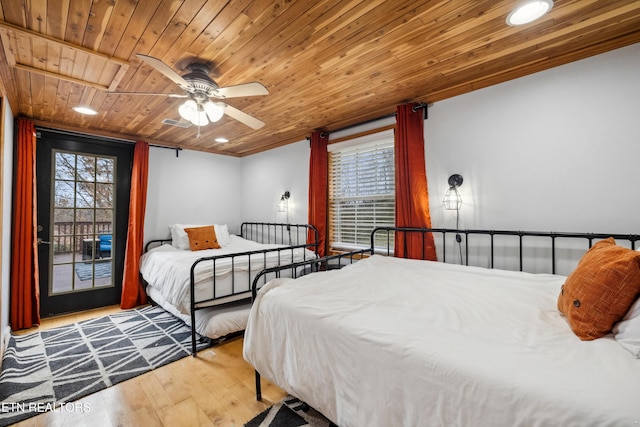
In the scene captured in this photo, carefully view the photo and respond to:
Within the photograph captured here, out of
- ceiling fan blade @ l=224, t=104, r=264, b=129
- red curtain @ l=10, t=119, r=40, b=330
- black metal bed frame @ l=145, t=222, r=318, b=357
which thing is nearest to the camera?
ceiling fan blade @ l=224, t=104, r=264, b=129

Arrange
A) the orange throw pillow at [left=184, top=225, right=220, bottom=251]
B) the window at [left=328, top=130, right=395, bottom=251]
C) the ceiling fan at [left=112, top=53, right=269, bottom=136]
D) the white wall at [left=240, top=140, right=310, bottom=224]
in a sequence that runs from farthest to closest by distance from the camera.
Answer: the white wall at [left=240, top=140, right=310, bottom=224], the orange throw pillow at [left=184, top=225, right=220, bottom=251], the window at [left=328, top=130, right=395, bottom=251], the ceiling fan at [left=112, top=53, right=269, bottom=136]

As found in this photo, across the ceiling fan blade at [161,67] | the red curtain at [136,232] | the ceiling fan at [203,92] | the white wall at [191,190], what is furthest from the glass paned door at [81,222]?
the ceiling fan blade at [161,67]

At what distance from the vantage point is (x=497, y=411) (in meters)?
0.76

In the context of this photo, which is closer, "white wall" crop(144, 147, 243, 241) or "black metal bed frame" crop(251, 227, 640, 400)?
"black metal bed frame" crop(251, 227, 640, 400)

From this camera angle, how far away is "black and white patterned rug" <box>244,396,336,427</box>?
149 centimetres

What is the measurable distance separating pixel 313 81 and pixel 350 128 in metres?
1.12

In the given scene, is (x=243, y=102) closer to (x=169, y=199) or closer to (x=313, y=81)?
(x=313, y=81)

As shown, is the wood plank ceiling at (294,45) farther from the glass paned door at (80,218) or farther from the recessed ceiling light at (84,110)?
the glass paned door at (80,218)

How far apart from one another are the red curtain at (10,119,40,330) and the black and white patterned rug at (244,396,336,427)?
2.96 meters

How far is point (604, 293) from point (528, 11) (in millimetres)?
1439

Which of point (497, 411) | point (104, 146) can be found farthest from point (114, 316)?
point (497, 411)

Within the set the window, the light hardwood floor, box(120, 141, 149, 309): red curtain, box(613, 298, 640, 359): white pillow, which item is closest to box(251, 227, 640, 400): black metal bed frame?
the light hardwood floor

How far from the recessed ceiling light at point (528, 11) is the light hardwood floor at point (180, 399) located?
2.63 metres

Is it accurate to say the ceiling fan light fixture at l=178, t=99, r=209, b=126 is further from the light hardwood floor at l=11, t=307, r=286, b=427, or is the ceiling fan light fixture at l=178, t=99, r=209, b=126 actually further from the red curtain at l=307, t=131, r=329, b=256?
the light hardwood floor at l=11, t=307, r=286, b=427
